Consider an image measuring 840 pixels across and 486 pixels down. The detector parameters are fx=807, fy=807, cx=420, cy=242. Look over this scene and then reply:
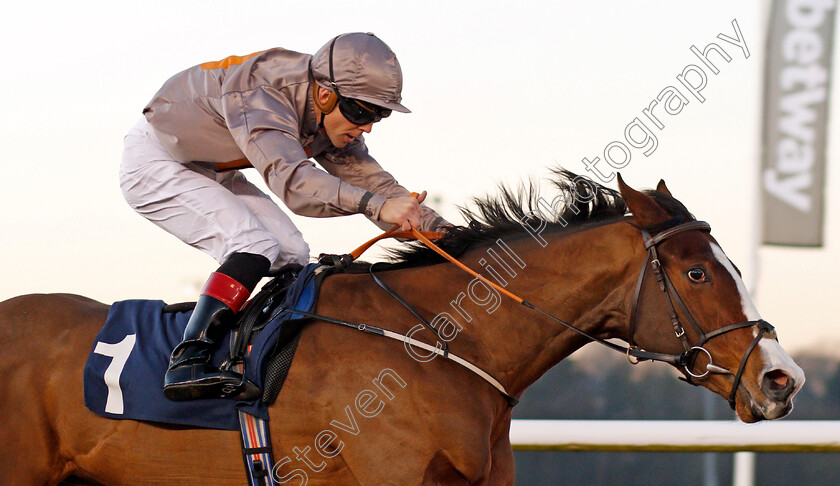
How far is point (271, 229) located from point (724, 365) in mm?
1690

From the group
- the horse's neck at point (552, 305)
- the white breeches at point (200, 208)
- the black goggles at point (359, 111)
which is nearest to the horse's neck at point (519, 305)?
the horse's neck at point (552, 305)

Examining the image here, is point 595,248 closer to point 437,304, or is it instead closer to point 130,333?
point 437,304

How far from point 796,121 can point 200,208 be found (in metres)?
4.10

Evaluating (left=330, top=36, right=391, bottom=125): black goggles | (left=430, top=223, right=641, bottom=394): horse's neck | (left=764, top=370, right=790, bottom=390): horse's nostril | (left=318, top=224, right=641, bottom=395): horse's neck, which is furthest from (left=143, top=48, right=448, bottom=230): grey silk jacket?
(left=764, top=370, right=790, bottom=390): horse's nostril

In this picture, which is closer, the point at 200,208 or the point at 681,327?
A: the point at 681,327

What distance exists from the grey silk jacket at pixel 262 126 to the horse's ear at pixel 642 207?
0.75 meters

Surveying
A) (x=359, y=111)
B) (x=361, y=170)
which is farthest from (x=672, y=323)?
(x=361, y=170)

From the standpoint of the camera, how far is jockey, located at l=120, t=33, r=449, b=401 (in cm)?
255

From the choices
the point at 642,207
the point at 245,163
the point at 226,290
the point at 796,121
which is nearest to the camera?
the point at 642,207

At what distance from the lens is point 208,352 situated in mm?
2564

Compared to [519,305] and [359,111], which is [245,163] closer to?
[359,111]

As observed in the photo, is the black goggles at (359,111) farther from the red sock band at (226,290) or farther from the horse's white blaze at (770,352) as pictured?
the horse's white blaze at (770,352)

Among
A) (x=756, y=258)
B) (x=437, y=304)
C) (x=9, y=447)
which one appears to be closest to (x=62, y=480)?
(x=9, y=447)

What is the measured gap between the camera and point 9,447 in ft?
9.01
